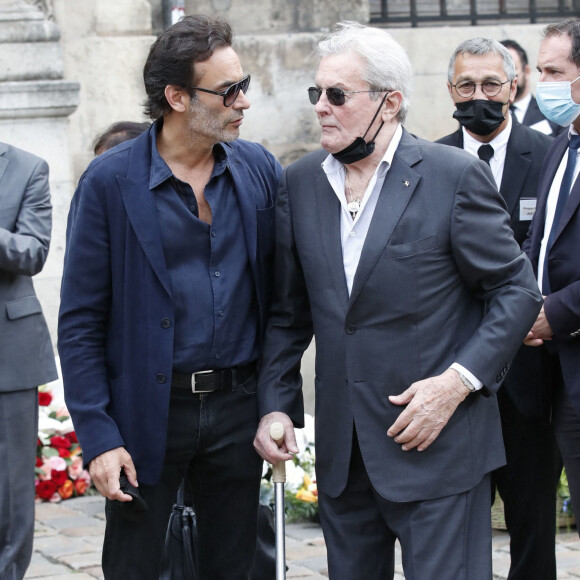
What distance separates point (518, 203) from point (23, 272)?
1947 millimetres

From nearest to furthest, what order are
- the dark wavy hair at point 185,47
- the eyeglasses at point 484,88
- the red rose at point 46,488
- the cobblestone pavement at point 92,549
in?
the dark wavy hair at point 185,47, the eyeglasses at point 484,88, the cobblestone pavement at point 92,549, the red rose at point 46,488

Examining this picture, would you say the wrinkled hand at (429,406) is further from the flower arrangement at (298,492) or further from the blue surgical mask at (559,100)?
the flower arrangement at (298,492)

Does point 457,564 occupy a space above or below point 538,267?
A: below

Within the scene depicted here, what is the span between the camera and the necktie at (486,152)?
5.14 m

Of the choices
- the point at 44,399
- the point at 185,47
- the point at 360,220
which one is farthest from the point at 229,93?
the point at 44,399

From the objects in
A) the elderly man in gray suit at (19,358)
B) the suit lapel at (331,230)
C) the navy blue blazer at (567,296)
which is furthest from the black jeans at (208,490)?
the elderly man in gray suit at (19,358)

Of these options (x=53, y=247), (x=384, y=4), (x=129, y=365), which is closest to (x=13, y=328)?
(x=129, y=365)

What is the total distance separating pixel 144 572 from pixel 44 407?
151 inches

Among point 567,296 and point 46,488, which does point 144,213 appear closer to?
point 567,296

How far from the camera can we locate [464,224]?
3650 millimetres

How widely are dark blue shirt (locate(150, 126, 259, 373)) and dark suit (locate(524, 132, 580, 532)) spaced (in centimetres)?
107

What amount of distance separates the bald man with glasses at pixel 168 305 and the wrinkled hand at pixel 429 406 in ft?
1.98

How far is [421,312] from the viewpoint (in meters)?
3.67

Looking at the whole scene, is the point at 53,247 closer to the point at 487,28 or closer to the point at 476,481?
the point at 487,28
